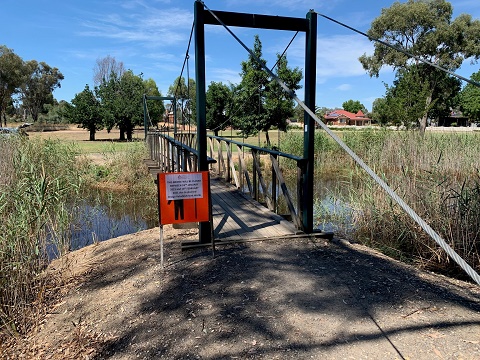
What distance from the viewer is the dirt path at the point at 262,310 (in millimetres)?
2104

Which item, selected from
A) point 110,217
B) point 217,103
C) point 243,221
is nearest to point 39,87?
point 217,103

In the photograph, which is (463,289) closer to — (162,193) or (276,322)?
(276,322)

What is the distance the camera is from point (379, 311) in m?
2.44

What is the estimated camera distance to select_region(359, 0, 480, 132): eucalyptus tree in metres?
25.4

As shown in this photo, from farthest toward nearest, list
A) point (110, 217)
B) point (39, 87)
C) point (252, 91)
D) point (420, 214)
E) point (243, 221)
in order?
point (39, 87) < point (252, 91) < point (110, 217) < point (243, 221) < point (420, 214)

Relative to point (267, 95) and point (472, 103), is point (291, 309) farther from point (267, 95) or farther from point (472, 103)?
point (472, 103)

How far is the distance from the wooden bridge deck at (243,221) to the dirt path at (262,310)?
0.37m

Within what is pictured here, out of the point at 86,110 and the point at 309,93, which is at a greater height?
the point at 86,110

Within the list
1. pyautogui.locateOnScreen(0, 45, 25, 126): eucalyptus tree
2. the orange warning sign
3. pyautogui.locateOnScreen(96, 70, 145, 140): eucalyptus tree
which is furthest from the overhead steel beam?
pyautogui.locateOnScreen(0, 45, 25, 126): eucalyptus tree

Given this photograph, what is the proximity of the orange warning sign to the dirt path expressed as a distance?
415 mm

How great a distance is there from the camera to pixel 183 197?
324 centimetres

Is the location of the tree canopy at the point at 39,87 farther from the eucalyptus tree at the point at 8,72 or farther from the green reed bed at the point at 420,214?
the green reed bed at the point at 420,214

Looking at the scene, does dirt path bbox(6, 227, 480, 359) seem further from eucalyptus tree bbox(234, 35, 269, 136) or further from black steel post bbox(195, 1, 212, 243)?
eucalyptus tree bbox(234, 35, 269, 136)

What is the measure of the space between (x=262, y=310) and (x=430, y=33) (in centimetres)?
2935
